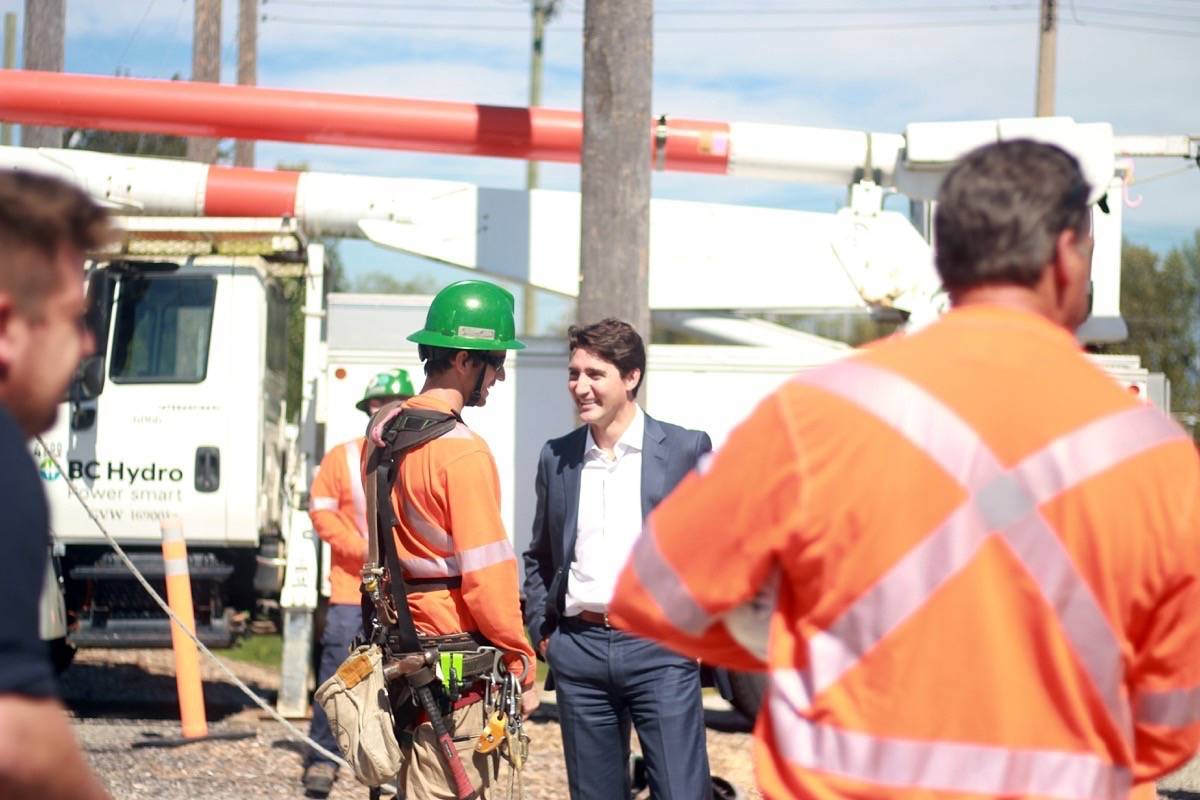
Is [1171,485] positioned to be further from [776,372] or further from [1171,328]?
[1171,328]

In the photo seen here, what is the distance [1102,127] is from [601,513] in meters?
4.54

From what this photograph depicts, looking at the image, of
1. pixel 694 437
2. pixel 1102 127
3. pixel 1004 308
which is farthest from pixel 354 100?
pixel 1004 308

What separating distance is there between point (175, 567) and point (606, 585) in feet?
14.8

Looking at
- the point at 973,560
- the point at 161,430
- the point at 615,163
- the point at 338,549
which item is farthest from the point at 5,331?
the point at 161,430

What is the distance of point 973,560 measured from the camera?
6.28 ft

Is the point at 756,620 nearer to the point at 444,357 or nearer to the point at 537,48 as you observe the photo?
the point at 444,357

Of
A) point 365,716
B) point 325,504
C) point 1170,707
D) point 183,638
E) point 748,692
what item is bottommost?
point 748,692

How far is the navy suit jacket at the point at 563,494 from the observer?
4.57m

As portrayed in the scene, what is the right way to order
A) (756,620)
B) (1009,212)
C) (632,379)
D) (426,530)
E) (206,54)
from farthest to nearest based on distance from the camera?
(206,54) < (632,379) < (426,530) < (756,620) < (1009,212)

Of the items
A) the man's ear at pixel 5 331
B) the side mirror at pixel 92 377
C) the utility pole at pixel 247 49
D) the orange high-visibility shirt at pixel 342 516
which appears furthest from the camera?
the utility pole at pixel 247 49

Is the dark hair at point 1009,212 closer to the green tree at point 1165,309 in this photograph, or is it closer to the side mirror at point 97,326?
the side mirror at point 97,326

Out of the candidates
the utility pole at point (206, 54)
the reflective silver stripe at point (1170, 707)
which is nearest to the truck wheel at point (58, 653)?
the reflective silver stripe at point (1170, 707)

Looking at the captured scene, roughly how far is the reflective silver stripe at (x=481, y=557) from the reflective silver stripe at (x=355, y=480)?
3.46 meters

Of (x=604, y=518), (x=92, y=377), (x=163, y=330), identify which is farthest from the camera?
(x=163, y=330)
